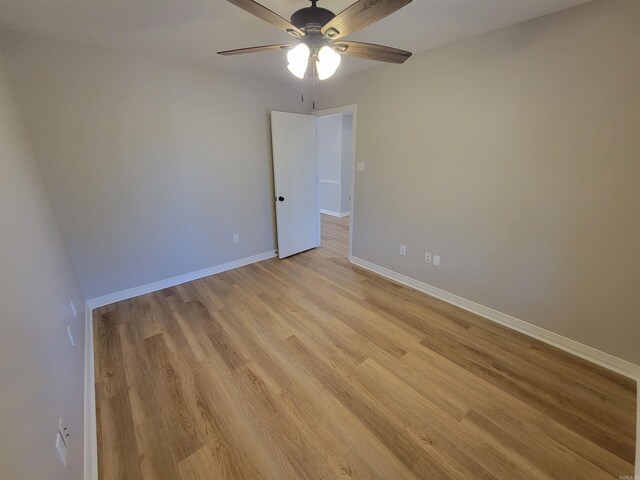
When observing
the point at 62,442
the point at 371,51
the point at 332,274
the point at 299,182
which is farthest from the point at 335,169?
the point at 62,442

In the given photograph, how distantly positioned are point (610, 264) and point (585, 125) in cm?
96

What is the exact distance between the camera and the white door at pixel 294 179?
3447mm

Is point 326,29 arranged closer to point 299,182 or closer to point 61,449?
point 61,449

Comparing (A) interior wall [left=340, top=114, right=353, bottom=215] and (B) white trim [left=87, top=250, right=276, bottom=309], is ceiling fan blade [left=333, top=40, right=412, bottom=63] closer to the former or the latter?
(B) white trim [left=87, top=250, right=276, bottom=309]

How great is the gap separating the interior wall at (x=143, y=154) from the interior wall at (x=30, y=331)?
0.29 meters

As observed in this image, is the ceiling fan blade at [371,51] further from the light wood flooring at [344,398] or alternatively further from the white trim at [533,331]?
the white trim at [533,331]

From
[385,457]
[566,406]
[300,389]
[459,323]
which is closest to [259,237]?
[300,389]

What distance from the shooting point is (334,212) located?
21.1ft

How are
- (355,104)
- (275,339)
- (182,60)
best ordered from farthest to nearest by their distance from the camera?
(355,104)
(182,60)
(275,339)

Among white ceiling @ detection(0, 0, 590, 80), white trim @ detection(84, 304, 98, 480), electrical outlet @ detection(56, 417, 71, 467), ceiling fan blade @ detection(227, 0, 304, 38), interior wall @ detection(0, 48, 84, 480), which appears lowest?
white trim @ detection(84, 304, 98, 480)

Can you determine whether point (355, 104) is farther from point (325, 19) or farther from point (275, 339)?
point (275, 339)

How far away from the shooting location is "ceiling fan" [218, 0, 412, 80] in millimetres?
1128

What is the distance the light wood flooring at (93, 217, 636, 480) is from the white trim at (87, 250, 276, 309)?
0.13 m

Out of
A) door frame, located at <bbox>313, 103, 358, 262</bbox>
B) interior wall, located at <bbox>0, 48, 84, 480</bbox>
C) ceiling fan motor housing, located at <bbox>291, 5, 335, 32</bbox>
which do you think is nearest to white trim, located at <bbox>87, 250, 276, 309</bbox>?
interior wall, located at <bbox>0, 48, 84, 480</bbox>
